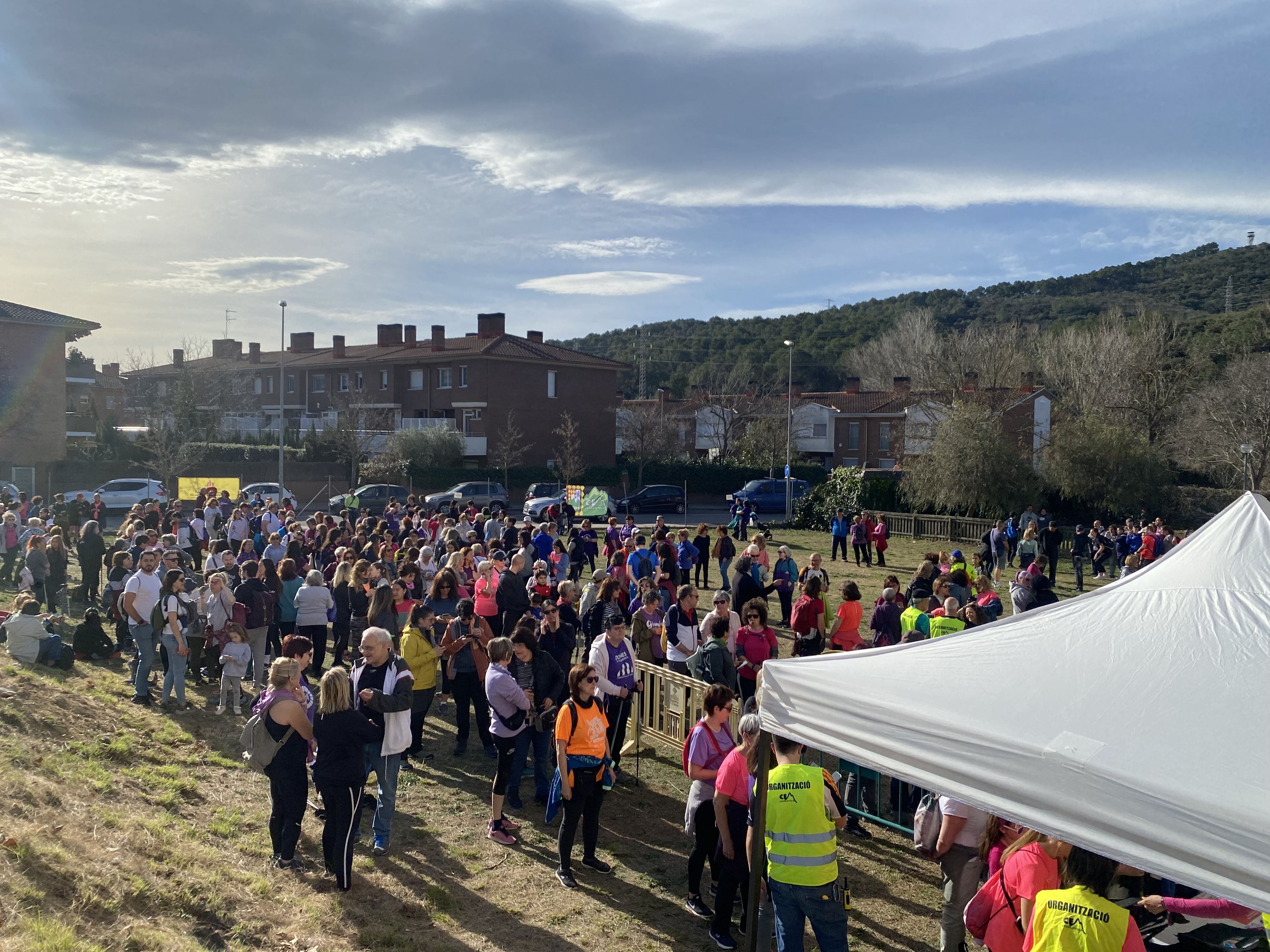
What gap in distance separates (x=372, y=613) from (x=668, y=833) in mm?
3582

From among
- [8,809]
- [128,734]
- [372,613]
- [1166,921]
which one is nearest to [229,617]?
[128,734]

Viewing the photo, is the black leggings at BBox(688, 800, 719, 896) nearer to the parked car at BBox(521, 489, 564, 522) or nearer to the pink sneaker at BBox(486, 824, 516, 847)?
the pink sneaker at BBox(486, 824, 516, 847)

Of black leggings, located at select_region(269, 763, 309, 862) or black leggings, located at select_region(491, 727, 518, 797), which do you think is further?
black leggings, located at select_region(491, 727, 518, 797)

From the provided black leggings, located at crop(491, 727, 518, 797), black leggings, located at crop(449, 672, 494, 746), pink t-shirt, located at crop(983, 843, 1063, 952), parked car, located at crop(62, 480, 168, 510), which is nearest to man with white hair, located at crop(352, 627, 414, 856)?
black leggings, located at crop(491, 727, 518, 797)

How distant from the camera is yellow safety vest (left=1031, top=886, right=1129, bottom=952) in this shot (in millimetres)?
3277

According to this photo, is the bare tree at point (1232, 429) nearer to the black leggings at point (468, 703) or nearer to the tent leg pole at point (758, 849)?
the black leggings at point (468, 703)

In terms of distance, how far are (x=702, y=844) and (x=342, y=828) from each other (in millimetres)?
2508

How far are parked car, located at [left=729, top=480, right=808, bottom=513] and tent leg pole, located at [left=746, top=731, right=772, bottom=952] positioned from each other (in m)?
34.1

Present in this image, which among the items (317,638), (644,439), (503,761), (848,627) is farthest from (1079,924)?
(644,439)

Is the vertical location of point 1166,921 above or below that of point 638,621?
below

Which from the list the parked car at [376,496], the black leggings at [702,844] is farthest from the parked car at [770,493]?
the black leggings at [702,844]

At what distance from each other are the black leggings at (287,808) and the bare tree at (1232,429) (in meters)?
36.6

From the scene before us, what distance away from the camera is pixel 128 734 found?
8992 mm

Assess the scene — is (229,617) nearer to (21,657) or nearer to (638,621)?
(21,657)
